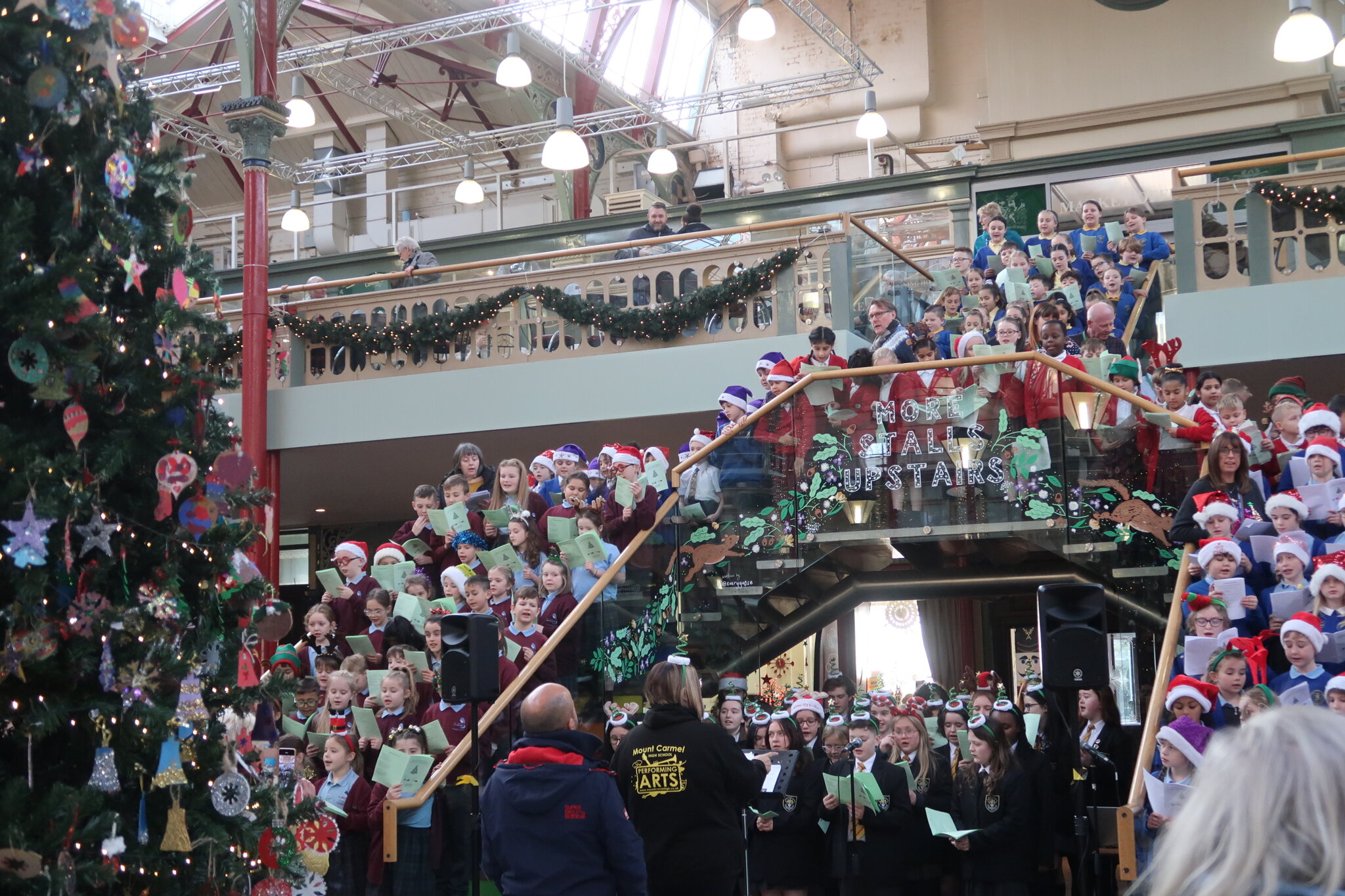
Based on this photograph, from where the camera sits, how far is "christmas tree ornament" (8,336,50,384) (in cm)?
396

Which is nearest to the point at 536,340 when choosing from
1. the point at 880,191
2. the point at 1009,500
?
the point at 880,191

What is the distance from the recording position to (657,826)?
5.47 m

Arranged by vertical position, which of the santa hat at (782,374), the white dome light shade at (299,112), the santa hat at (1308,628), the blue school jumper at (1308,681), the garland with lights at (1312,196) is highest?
the white dome light shade at (299,112)

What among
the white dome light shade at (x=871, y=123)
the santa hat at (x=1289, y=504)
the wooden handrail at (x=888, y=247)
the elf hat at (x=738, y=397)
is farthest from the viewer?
the white dome light shade at (x=871, y=123)

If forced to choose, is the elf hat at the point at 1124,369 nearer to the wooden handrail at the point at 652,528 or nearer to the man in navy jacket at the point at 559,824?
the wooden handrail at the point at 652,528

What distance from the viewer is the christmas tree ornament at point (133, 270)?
13.9 feet

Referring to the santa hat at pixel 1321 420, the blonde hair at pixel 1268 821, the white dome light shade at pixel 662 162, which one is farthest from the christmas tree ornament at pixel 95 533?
the white dome light shade at pixel 662 162

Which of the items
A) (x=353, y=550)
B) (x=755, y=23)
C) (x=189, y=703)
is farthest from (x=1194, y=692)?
(x=755, y=23)

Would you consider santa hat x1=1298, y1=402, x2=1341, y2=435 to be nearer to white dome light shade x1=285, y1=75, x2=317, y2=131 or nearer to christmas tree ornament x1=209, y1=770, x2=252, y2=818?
christmas tree ornament x1=209, y1=770, x2=252, y2=818

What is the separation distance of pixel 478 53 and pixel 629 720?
15600mm

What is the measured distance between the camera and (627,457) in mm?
9531

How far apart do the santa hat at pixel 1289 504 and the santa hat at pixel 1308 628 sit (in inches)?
34.3

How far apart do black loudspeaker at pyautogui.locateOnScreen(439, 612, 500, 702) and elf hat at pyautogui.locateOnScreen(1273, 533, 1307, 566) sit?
388 centimetres

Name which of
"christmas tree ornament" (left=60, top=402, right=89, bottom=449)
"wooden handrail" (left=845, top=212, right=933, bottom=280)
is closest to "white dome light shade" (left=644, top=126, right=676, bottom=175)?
"wooden handrail" (left=845, top=212, right=933, bottom=280)
